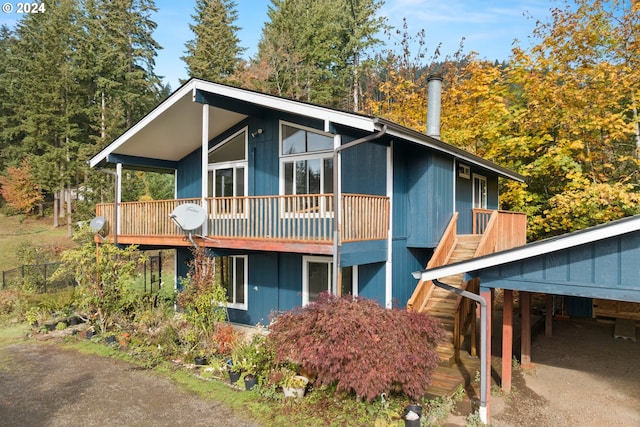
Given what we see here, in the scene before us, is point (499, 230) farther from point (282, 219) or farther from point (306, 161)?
point (282, 219)

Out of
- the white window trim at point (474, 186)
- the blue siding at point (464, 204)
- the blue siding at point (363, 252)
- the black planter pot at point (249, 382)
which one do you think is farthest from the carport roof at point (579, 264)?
the white window trim at point (474, 186)

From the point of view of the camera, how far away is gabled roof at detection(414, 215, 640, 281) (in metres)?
5.03

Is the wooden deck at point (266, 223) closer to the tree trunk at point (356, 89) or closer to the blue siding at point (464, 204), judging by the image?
the blue siding at point (464, 204)

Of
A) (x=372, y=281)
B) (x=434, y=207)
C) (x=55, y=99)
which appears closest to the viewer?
(x=372, y=281)

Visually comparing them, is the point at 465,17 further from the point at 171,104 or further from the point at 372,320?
the point at 372,320

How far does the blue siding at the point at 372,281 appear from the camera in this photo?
10.0 metres

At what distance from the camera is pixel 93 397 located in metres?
7.14

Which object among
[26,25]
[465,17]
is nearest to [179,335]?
[465,17]

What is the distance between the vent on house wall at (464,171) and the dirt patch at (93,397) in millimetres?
9474

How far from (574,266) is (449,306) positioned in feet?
13.2

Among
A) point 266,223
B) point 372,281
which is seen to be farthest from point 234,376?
point 372,281

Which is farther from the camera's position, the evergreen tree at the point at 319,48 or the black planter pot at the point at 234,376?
the evergreen tree at the point at 319,48

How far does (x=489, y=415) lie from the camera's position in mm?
6391

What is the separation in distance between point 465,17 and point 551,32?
8.83m
